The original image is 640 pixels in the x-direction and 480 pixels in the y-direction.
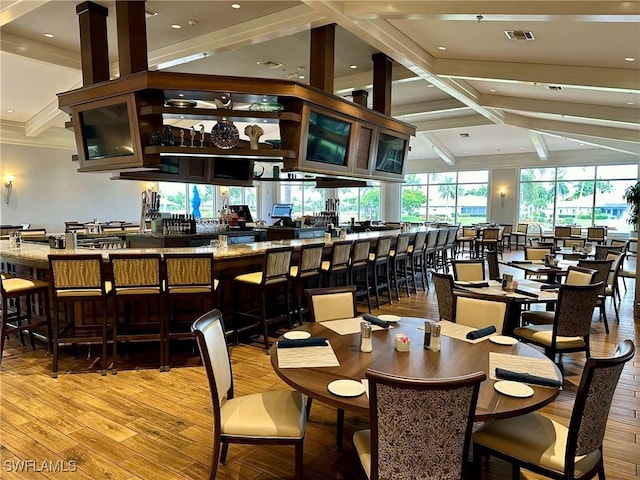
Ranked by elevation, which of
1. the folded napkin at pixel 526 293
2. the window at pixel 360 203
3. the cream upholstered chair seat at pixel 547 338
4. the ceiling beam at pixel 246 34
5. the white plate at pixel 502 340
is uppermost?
the ceiling beam at pixel 246 34

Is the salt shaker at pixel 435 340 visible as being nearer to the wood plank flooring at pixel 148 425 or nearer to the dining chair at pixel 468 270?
the wood plank flooring at pixel 148 425

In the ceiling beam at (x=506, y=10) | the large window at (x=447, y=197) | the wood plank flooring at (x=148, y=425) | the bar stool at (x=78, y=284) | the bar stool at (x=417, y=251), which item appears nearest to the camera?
the wood plank flooring at (x=148, y=425)

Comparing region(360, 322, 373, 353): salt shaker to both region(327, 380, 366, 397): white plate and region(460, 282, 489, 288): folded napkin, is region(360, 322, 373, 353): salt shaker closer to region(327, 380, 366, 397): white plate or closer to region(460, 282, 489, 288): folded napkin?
region(327, 380, 366, 397): white plate

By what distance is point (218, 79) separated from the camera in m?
4.29

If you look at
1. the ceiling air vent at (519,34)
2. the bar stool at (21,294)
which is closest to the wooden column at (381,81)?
the ceiling air vent at (519,34)

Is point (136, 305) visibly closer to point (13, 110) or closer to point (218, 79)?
point (218, 79)

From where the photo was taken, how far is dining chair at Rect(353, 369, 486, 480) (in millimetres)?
1549

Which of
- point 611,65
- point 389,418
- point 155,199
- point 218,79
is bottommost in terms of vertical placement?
point 389,418

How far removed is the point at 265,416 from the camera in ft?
7.25

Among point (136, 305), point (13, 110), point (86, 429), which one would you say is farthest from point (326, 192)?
point (86, 429)

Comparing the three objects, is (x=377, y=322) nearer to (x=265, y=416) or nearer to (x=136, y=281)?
(x=265, y=416)

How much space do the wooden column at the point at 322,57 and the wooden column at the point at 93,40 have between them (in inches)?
88.8

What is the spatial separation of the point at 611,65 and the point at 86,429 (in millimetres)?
6770

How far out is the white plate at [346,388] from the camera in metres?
1.87
